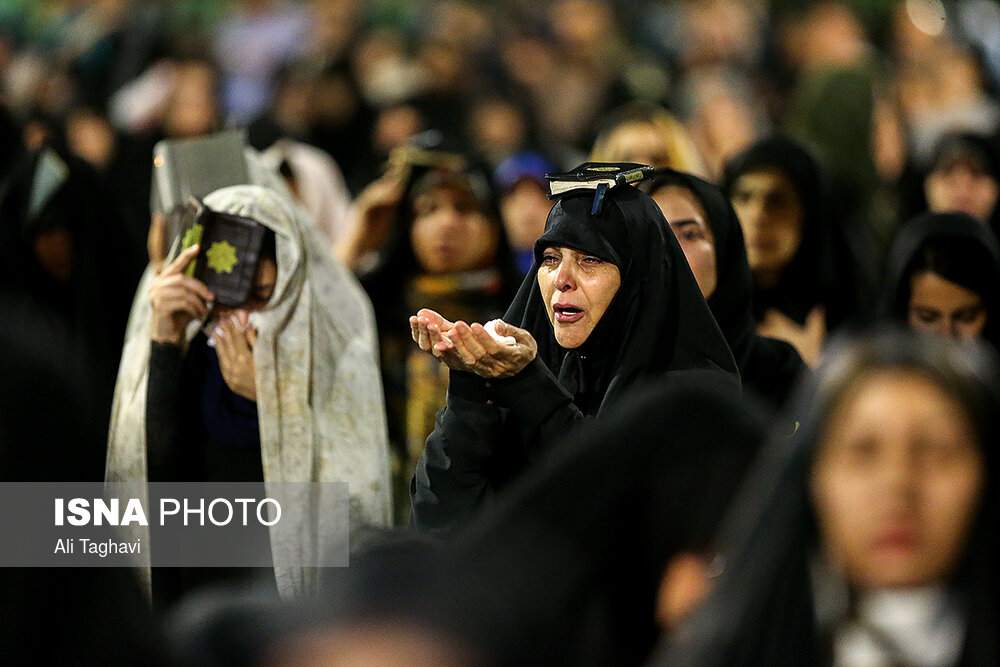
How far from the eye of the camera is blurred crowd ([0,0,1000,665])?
6.13ft

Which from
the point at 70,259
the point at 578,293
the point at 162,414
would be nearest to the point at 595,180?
the point at 578,293

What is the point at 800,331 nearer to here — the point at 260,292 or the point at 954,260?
the point at 954,260

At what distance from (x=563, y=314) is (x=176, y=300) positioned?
3.81 ft

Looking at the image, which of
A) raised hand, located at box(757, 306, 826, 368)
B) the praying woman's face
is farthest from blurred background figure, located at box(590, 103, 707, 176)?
the praying woman's face

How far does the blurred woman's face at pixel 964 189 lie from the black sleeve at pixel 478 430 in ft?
11.9

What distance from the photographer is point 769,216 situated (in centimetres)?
530

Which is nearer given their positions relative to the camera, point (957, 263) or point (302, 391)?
point (302, 391)

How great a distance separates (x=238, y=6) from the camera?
10.7m

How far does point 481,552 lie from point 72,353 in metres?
3.30

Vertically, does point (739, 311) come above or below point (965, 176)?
below

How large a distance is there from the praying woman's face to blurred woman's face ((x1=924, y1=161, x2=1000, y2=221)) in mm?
3352

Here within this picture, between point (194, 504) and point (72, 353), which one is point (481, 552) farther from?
point (72, 353)

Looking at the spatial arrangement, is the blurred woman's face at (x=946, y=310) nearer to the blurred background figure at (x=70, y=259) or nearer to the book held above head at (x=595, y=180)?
the book held above head at (x=595, y=180)

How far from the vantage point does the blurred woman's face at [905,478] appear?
6.07 ft
